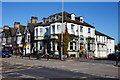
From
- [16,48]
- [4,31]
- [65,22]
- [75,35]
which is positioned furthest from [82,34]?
[4,31]

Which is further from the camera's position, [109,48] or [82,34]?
[109,48]

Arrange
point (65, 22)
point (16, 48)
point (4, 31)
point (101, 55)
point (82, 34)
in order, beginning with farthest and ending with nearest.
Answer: point (4, 31) < point (16, 48) < point (101, 55) < point (82, 34) < point (65, 22)

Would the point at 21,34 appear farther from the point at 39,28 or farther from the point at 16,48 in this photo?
the point at 39,28

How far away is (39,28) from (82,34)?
38.4ft

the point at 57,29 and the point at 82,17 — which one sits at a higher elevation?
the point at 82,17

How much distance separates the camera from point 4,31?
64.2m

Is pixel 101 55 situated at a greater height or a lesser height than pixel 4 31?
lesser

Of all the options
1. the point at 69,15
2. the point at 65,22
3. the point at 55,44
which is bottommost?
the point at 55,44

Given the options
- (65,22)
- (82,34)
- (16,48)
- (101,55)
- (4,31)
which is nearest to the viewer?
(65,22)

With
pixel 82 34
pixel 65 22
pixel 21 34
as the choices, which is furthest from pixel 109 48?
pixel 21 34

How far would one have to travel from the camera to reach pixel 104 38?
173 ft

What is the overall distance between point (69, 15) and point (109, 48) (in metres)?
23.7

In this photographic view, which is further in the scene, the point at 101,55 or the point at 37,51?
the point at 101,55

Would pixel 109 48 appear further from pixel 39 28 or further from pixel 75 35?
pixel 39 28
